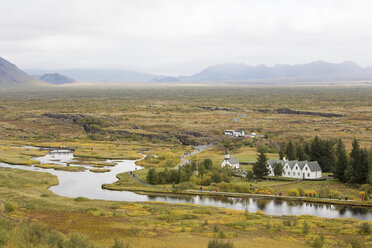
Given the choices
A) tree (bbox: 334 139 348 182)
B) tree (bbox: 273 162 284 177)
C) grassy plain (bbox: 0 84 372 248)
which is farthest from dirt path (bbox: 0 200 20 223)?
tree (bbox: 334 139 348 182)

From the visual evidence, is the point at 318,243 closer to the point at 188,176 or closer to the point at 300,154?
the point at 188,176

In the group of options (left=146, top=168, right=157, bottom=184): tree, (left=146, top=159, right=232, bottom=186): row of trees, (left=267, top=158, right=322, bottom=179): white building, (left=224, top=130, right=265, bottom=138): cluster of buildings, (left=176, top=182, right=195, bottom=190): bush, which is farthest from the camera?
(left=224, top=130, right=265, bottom=138): cluster of buildings

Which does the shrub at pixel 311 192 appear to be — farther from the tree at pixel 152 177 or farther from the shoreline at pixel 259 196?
the tree at pixel 152 177

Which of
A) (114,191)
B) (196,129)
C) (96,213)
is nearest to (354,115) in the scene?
(196,129)

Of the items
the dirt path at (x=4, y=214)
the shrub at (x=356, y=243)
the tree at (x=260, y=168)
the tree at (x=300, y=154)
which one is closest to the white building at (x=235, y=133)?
the tree at (x=300, y=154)

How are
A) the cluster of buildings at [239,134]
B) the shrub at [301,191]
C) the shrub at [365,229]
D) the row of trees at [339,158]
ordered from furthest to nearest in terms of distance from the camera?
the cluster of buildings at [239,134] < the row of trees at [339,158] < the shrub at [301,191] < the shrub at [365,229]

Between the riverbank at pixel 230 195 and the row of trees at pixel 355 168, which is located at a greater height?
the row of trees at pixel 355 168

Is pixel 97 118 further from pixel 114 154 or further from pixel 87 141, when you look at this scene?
pixel 114 154

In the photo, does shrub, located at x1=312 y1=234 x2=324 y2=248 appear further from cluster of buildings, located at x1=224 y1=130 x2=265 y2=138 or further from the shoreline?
cluster of buildings, located at x1=224 y1=130 x2=265 y2=138
